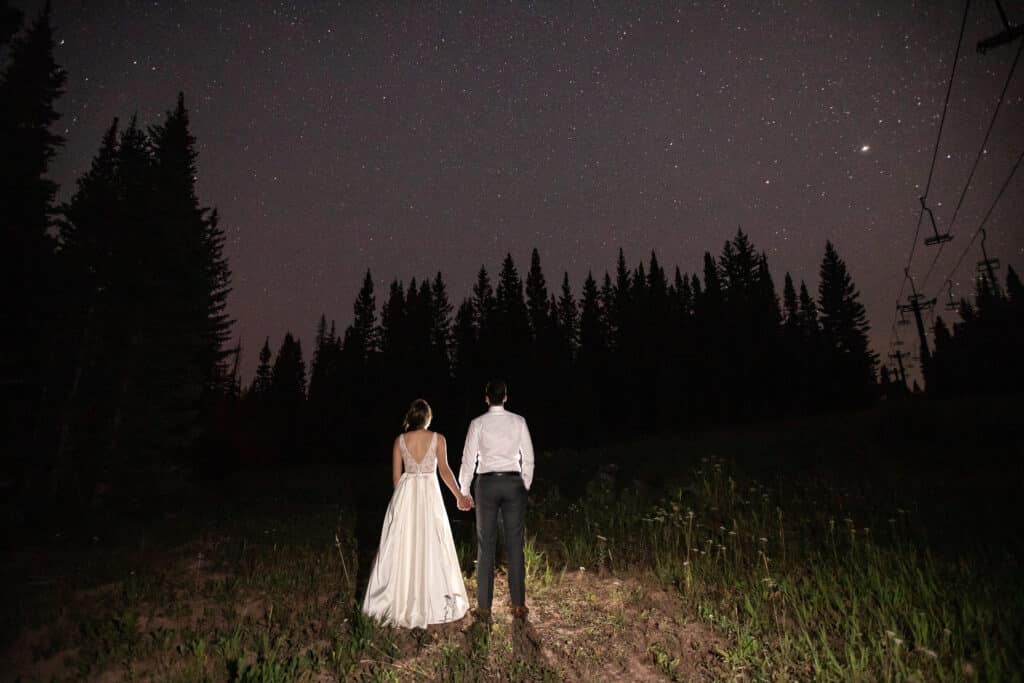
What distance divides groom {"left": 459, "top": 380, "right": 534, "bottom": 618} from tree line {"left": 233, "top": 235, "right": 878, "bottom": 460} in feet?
154

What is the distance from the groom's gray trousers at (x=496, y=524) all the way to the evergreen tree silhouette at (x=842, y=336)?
6604 cm

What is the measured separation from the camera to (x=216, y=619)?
5953 mm

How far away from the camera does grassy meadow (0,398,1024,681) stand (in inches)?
163

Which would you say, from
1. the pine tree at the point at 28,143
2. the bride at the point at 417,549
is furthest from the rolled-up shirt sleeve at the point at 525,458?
the pine tree at the point at 28,143

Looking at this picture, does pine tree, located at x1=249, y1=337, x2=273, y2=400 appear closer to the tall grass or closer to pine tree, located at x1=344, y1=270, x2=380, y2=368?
pine tree, located at x1=344, y1=270, x2=380, y2=368

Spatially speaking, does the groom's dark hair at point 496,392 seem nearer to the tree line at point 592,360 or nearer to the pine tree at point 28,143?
the pine tree at point 28,143

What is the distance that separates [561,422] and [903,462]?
149 feet

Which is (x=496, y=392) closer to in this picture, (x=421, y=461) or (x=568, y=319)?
(x=421, y=461)

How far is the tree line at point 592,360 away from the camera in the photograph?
56.0 m

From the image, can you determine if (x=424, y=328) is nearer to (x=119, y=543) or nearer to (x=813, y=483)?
(x=119, y=543)

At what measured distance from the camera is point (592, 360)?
204 ft

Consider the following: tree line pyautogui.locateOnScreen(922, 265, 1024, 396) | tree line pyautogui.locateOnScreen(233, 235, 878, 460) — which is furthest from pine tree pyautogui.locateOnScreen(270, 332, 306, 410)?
tree line pyautogui.locateOnScreen(922, 265, 1024, 396)

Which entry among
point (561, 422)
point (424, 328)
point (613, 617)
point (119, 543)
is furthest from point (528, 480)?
point (424, 328)

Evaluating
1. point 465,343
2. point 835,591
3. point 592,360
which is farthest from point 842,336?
point 835,591
